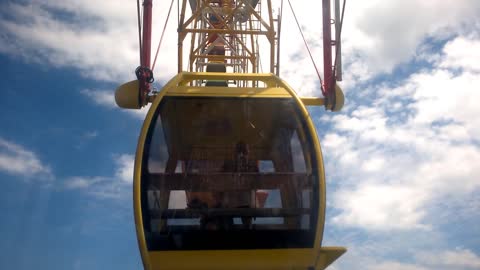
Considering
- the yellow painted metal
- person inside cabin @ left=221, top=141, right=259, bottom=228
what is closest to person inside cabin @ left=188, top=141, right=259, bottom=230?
person inside cabin @ left=221, top=141, right=259, bottom=228

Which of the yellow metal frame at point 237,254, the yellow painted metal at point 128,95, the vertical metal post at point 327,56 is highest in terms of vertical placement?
the vertical metal post at point 327,56

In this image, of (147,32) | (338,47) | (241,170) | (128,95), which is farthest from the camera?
(147,32)

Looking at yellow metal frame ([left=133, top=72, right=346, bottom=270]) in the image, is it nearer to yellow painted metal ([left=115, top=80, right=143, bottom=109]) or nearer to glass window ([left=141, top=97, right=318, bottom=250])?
glass window ([left=141, top=97, right=318, bottom=250])

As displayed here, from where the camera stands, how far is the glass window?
6.57 metres

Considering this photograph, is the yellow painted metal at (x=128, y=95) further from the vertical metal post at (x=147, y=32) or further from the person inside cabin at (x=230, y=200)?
the person inside cabin at (x=230, y=200)

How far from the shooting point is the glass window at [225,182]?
657 cm

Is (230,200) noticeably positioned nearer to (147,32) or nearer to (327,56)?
(327,56)

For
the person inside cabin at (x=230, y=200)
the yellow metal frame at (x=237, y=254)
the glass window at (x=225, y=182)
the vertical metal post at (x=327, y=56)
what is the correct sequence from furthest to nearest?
the vertical metal post at (x=327, y=56), the person inside cabin at (x=230, y=200), the glass window at (x=225, y=182), the yellow metal frame at (x=237, y=254)

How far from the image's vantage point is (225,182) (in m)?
6.81

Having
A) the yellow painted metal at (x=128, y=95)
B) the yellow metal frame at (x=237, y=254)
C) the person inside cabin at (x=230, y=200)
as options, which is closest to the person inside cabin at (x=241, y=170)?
the person inside cabin at (x=230, y=200)

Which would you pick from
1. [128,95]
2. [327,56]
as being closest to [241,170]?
[128,95]

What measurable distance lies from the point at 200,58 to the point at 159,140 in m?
6.47

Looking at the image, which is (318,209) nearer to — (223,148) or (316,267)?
(316,267)

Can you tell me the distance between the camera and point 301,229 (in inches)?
261
